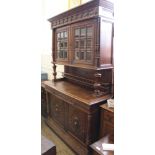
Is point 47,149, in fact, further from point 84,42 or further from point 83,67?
point 84,42

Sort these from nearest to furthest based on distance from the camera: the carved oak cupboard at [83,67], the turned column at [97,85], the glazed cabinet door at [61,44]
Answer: the carved oak cupboard at [83,67], the turned column at [97,85], the glazed cabinet door at [61,44]

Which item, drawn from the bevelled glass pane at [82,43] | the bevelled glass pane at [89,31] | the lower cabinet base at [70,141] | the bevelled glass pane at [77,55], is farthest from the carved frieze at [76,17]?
the lower cabinet base at [70,141]

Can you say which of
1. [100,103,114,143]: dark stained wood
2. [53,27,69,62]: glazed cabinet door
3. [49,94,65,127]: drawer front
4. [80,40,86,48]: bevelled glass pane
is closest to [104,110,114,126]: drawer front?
[100,103,114,143]: dark stained wood

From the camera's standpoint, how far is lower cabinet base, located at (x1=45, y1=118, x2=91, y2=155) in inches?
81.7

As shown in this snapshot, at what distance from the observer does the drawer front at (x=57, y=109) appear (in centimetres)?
248

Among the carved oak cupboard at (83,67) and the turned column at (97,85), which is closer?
the carved oak cupboard at (83,67)

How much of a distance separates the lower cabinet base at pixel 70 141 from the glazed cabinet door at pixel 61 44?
3.70ft

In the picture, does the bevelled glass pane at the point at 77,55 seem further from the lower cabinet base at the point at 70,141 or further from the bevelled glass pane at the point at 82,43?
the lower cabinet base at the point at 70,141

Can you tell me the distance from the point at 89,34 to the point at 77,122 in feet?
3.83

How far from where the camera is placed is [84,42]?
6.93 ft

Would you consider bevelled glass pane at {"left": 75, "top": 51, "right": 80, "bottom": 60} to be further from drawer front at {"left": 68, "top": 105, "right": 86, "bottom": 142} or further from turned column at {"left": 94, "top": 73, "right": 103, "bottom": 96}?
drawer front at {"left": 68, "top": 105, "right": 86, "bottom": 142}

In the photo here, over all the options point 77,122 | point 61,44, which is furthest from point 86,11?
point 77,122
